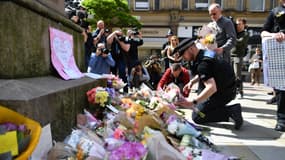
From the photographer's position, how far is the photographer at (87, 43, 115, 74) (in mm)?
6523

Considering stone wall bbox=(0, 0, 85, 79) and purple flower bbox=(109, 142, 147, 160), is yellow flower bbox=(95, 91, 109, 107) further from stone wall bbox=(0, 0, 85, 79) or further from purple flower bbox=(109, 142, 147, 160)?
purple flower bbox=(109, 142, 147, 160)

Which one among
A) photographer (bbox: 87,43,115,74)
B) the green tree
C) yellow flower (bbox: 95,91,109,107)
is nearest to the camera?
yellow flower (bbox: 95,91,109,107)

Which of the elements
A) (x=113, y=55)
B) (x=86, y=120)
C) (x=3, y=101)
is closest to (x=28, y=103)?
(x=3, y=101)

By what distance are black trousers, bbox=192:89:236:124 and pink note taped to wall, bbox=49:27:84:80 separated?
158cm

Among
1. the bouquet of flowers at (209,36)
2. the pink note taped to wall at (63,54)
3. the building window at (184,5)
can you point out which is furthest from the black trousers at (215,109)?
the building window at (184,5)

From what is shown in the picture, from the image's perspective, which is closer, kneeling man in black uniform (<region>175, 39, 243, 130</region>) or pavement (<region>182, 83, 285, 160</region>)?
A: pavement (<region>182, 83, 285, 160</region>)

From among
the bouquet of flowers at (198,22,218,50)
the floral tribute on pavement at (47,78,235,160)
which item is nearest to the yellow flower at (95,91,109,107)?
the floral tribute on pavement at (47,78,235,160)

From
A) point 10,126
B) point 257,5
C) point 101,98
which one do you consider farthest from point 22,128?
point 257,5

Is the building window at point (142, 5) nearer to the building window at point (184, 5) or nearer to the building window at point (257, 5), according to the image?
the building window at point (184, 5)

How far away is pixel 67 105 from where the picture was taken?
8.63 ft

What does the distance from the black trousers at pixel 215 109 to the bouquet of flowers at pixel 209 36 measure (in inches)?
32.7

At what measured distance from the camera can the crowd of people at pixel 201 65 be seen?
386 cm

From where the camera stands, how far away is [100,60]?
6.53m

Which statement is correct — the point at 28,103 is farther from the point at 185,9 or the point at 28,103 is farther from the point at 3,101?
the point at 185,9
